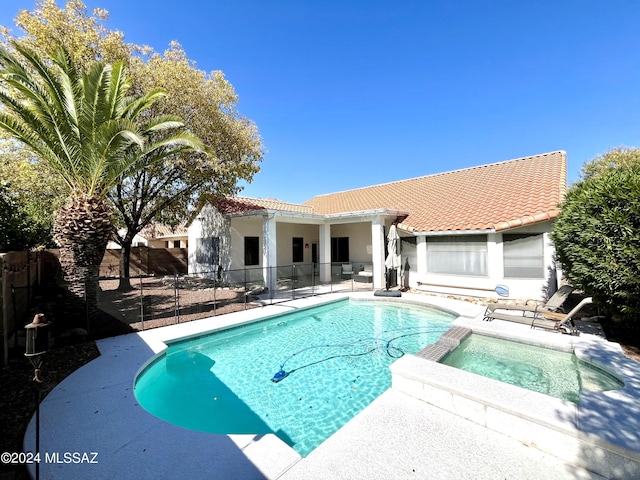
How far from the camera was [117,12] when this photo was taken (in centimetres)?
1223

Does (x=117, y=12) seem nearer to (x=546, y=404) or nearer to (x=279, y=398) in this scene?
(x=279, y=398)

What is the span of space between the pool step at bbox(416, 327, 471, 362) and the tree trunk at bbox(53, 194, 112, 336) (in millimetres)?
8911

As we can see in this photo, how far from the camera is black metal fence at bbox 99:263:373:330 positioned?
10375mm

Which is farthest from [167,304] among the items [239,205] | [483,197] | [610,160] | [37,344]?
[610,160]

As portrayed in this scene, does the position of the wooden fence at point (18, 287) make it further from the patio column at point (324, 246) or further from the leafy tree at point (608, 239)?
the leafy tree at point (608, 239)

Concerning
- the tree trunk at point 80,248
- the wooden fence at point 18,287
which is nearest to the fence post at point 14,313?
the wooden fence at point 18,287

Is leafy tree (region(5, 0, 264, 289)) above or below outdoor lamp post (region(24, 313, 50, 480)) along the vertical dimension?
above

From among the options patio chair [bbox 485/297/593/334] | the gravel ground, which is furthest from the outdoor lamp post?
patio chair [bbox 485/297/593/334]

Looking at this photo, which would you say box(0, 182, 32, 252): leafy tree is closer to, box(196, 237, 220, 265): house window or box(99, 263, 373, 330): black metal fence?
box(99, 263, 373, 330): black metal fence

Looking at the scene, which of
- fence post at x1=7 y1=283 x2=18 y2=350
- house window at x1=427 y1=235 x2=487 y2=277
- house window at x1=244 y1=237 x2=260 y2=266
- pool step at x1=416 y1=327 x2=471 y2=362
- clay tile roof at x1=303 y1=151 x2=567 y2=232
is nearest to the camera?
pool step at x1=416 y1=327 x2=471 y2=362

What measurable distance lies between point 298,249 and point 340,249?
3.26m

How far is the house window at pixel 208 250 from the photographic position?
1848cm

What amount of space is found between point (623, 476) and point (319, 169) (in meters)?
29.9

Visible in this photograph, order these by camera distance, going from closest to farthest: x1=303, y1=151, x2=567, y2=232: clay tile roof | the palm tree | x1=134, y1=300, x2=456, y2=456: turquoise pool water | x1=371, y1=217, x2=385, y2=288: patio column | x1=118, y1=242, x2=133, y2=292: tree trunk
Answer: x1=134, y1=300, x2=456, y2=456: turquoise pool water < the palm tree < x1=303, y1=151, x2=567, y2=232: clay tile roof < x1=118, y1=242, x2=133, y2=292: tree trunk < x1=371, y1=217, x2=385, y2=288: patio column
